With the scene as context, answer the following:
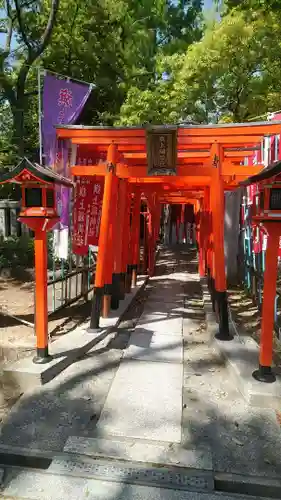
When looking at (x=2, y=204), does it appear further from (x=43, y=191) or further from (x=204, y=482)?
(x=204, y=482)

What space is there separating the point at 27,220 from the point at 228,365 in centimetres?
354

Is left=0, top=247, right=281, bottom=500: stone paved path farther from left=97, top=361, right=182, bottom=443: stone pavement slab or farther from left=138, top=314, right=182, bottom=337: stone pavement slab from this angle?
left=138, top=314, right=182, bottom=337: stone pavement slab

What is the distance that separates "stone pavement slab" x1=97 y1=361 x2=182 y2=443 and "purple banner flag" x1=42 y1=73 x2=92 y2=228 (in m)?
3.40

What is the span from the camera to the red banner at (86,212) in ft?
24.9

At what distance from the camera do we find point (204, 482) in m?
3.18

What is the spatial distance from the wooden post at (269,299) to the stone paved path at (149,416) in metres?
0.47

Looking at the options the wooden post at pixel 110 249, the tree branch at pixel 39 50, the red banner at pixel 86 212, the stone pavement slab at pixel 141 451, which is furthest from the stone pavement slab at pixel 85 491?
the tree branch at pixel 39 50

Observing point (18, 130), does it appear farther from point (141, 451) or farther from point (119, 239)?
point (141, 451)

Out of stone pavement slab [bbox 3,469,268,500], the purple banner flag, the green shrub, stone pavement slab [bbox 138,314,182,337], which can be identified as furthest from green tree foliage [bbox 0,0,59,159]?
stone pavement slab [bbox 3,469,268,500]

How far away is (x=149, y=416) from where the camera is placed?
13.4 feet

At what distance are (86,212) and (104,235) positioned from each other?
1497 mm

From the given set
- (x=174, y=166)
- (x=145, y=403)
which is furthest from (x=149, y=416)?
(x=174, y=166)

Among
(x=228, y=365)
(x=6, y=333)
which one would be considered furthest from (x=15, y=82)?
(x=228, y=365)

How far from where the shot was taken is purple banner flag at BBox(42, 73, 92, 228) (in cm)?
659
